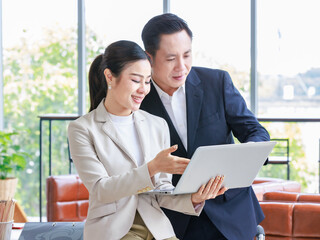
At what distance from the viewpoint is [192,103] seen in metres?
2.09

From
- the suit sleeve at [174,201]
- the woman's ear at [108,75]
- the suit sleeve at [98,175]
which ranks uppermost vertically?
the woman's ear at [108,75]

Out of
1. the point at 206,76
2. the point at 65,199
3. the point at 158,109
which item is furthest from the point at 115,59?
the point at 65,199

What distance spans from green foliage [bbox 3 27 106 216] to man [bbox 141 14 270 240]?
467cm

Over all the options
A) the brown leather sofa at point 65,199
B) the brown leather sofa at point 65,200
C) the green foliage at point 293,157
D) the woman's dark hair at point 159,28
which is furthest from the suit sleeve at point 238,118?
the green foliage at point 293,157

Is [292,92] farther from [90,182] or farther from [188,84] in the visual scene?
[90,182]

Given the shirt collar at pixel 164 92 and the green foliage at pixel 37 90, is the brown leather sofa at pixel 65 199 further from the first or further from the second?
the shirt collar at pixel 164 92

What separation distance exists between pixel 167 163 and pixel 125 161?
0.19 m

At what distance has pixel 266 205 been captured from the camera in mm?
2709

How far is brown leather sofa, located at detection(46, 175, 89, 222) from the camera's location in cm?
474

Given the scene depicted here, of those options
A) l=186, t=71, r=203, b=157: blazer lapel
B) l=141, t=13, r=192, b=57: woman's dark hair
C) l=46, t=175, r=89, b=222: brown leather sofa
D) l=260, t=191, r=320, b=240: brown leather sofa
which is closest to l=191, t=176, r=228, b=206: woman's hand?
l=186, t=71, r=203, b=157: blazer lapel

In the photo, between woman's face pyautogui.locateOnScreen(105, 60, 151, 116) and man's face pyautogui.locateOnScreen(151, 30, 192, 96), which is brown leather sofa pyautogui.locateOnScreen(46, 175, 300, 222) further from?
woman's face pyautogui.locateOnScreen(105, 60, 151, 116)

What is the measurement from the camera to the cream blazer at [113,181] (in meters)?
1.74

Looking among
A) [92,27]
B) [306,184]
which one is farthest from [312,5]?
[92,27]

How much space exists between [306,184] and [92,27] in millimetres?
2910
